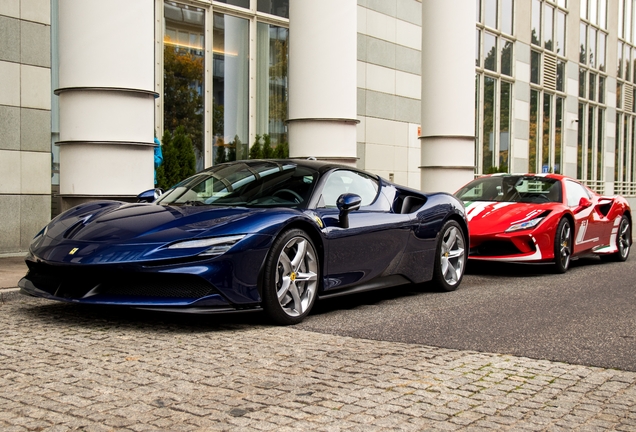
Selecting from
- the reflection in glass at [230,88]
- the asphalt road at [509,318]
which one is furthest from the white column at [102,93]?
the reflection in glass at [230,88]

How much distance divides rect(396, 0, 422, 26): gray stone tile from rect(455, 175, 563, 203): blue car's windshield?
33.4 ft

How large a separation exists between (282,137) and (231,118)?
1.60 meters

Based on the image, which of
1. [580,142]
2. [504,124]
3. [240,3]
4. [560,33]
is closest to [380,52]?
[240,3]

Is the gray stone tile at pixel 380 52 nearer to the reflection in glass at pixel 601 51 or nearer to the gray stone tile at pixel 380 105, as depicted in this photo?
the gray stone tile at pixel 380 105

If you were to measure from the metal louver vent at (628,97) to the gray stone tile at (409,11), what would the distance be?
2125 centimetres

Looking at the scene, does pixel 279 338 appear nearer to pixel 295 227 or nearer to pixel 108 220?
pixel 295 227

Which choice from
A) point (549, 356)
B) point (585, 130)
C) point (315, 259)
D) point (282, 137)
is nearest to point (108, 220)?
point (315, 259)

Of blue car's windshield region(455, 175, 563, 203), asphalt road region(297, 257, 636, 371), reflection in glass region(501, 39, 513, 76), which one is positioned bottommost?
asphalt road region(297, 257, 636, 371)

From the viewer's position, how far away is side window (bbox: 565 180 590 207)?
10387 millimetres

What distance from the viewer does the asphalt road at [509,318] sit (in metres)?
5.12

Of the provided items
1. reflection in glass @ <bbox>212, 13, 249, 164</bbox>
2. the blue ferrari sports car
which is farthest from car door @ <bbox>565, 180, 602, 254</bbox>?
reflection in glass @ <bbox>212, 13, 249, 164</bbox>

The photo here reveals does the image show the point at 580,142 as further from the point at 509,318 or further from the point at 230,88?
the point at 509,318

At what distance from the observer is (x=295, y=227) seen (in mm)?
5820

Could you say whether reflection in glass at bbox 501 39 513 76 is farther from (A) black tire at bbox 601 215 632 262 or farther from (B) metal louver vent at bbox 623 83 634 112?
(A) black tire at bbox 601 215 632 262
